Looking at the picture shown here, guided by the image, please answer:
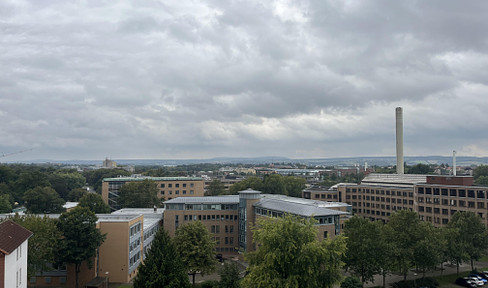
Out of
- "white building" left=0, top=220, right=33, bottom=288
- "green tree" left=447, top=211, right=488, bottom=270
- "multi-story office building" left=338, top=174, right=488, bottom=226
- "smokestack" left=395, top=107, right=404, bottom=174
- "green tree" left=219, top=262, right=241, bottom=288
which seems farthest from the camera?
"smokestack" left=395, top=107, right=404, bottom=174

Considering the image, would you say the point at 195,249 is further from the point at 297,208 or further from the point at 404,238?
the point at 404,238

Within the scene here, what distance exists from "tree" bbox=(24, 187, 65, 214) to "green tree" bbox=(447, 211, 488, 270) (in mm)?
85656

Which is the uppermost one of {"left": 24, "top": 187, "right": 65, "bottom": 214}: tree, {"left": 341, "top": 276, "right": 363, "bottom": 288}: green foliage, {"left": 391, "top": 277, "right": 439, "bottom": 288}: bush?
{"left": 24, "top": 187, "right": 65, "bottom": 214}: tree

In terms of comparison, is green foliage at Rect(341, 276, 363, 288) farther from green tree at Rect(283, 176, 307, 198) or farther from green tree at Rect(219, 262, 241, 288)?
green tree at Rect(283, 176, 307, 198)

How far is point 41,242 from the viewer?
45938mm

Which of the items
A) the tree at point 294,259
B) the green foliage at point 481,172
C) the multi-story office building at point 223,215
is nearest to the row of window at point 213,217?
the multi-story office building at point 223,215

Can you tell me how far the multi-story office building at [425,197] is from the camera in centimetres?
7938

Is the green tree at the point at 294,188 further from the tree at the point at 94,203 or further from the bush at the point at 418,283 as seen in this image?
the bush at the point at 418,283

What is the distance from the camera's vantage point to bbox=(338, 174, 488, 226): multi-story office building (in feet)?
260

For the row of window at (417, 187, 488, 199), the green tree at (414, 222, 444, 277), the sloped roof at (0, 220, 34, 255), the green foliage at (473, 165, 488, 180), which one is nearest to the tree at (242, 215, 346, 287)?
the green tree at (414, 222, 444, 277)

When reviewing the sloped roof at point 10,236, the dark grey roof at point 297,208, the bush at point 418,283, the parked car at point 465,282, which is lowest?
the parked car at point 465,282

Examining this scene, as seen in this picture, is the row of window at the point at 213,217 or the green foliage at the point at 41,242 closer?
the green foliage at the point at 41,242

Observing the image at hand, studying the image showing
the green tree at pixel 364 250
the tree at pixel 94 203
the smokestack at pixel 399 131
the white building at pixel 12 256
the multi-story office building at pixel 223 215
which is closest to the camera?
the white building at pixel 12 256

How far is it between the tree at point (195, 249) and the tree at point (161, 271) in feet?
39.0
